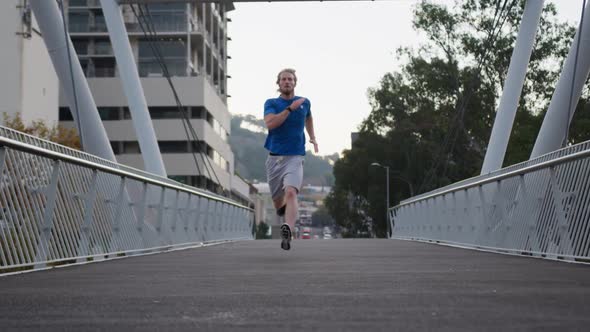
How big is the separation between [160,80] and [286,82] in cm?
6697

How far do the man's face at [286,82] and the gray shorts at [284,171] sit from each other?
763 mm

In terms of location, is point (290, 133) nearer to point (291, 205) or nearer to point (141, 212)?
point (291, 205)

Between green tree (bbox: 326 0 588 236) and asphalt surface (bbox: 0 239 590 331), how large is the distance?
115 feet

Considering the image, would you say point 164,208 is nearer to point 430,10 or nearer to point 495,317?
point 495,317

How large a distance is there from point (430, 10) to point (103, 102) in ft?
108

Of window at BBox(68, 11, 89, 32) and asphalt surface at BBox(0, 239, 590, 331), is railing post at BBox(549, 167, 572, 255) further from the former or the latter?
window at BBox(68, 11, 89, 32)

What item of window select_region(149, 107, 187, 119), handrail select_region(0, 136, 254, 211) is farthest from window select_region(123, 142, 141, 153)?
handrail select_region(0, 136, 254, 211)

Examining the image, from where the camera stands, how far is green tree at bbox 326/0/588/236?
51250 mm

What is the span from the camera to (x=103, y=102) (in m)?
78.4

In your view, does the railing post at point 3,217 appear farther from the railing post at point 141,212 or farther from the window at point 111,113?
the window at point 111,113

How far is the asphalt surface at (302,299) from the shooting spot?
4.32 m

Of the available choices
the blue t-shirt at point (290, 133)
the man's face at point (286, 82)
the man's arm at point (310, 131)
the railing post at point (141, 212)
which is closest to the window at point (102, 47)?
the railing post at point (141, 212)

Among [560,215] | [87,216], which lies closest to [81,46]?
[87,216]

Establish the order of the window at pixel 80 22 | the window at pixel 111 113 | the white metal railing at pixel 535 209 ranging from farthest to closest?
the window at pixel 80 22, the window at pixel 111 113, the white metal railing at pixel 535 209
